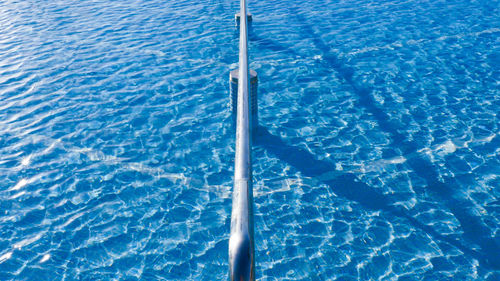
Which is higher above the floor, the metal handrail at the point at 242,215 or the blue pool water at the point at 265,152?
the metal handrail at the point at 242,215

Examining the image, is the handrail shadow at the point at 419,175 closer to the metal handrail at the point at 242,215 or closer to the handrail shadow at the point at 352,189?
the handrail shadow at the point at 352,189

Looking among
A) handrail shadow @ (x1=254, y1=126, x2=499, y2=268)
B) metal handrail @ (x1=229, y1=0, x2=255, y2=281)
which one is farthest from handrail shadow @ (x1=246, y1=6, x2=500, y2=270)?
metal handrail @ (x1=229, y1=0, x2=255, y2=281)

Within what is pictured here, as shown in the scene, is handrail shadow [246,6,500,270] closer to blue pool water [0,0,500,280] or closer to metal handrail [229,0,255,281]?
blue pool water [0,0,500,280]

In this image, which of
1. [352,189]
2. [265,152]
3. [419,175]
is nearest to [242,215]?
[352,189]

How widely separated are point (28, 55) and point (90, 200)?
22.0ft

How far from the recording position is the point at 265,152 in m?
6.83

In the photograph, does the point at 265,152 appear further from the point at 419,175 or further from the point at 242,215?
the point at 242,215

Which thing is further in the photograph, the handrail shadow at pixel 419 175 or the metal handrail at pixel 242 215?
the handrail shadow at pixel 419 175

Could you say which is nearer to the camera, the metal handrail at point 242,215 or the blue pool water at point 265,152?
the metal handrail at point 242,215

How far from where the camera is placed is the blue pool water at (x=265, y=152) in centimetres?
506

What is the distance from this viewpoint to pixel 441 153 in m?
6.69

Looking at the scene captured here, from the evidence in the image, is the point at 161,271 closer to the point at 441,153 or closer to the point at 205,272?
the point at 205,272

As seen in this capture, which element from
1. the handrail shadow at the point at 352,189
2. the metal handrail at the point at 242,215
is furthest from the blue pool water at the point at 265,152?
the metal handrail at the point at 242,215

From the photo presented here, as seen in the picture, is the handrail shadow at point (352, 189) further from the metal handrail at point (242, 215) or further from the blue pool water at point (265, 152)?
the metal handrail at point (242, 215)
